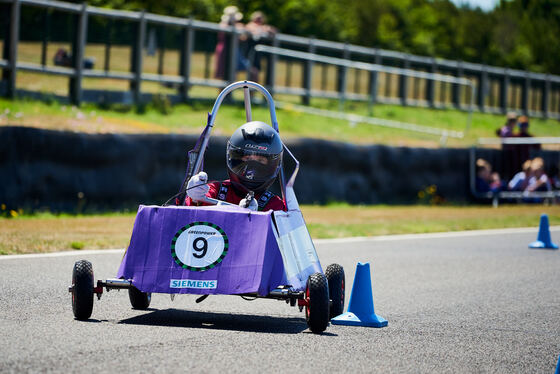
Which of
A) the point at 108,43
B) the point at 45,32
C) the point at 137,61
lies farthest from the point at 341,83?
the point at 45,32

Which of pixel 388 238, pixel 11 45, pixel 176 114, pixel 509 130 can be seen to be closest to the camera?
pixel 388 238

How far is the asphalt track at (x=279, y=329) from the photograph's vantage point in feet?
19.3

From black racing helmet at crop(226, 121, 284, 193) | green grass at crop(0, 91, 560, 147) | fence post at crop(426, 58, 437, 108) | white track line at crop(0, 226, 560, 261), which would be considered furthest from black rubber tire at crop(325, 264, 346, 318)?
fence post at crop(426, 58, 437, 108)

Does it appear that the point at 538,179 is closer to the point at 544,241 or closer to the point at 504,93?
the point at 544,241

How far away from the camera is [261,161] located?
311 inches

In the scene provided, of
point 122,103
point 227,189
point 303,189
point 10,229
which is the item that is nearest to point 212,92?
point 122,103

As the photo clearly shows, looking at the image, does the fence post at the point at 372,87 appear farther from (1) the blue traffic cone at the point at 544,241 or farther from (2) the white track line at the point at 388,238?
(1) the blue traffic cone at the point at 544,241

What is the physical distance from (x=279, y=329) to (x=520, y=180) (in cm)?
1529

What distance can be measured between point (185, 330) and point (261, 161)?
1.56 m

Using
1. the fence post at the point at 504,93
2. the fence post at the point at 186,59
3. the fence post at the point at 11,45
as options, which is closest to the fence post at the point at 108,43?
the fence post at the point at 186,59

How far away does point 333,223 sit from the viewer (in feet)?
52.7

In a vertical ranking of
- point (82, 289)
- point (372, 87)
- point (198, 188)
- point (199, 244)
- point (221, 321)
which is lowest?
point (221, 321)

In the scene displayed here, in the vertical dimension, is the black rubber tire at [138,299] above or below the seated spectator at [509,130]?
below

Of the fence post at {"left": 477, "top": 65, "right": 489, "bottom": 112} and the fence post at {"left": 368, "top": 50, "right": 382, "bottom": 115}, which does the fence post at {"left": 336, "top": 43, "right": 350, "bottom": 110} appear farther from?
the fence post at {"left": 477, "top": 65, "right": 489, "bottom": 112}
